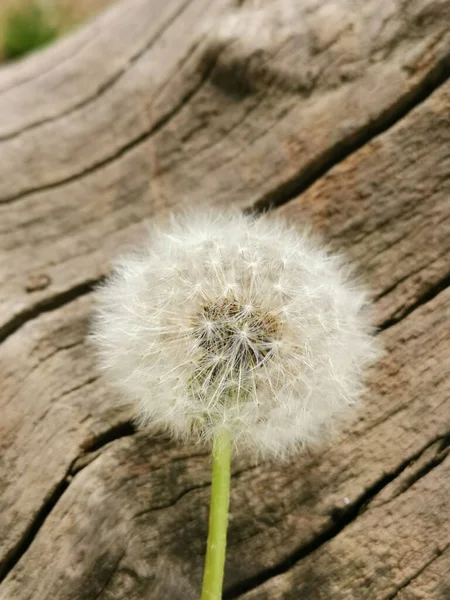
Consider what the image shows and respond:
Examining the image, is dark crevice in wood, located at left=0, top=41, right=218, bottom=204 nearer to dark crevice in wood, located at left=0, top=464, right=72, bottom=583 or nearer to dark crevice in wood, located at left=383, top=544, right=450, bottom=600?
dark crevice in wood, located at left=0, top=464, right=72, bottom=583

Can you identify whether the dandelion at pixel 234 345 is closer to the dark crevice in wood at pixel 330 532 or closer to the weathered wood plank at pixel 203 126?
the dark crevice in wood at pixel 330 532

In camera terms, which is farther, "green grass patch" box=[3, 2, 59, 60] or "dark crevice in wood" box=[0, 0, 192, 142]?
"green grass patch" box=[3, 2, 59, 60]

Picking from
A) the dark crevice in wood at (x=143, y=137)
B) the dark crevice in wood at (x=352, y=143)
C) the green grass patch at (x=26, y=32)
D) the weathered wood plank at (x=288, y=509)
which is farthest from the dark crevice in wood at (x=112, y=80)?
the green grass patch at (x=26, y=32)

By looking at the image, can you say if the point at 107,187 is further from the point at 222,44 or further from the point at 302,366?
the point at 302,366

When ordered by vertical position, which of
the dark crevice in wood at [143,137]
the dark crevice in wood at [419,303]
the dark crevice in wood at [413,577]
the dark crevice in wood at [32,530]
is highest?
the dark crevice in wood at [143,137]

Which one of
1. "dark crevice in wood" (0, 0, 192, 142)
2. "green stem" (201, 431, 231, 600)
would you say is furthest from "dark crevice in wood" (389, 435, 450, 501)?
"dark crevice in wood" (0, 0, 192, 142)

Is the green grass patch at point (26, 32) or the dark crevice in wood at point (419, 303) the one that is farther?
the green grass patch at point (26, 32)
